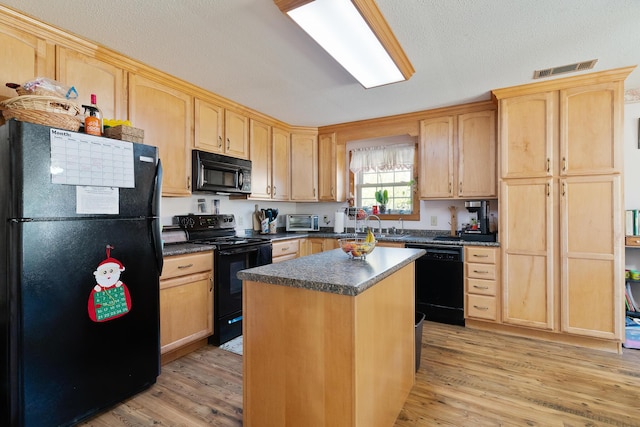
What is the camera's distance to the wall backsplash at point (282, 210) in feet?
10.3

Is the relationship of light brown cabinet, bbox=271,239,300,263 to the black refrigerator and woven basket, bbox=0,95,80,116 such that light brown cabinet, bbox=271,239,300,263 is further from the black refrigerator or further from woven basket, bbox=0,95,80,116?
woven basket, bbox=0,95,80,116

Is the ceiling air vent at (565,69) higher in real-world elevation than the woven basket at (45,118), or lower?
higher

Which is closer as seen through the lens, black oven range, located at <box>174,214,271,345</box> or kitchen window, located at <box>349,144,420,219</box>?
black oven range, located at <box>174,214,271,345</box>

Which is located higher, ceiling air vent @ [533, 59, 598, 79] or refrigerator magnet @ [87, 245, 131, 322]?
ceiling air vent @ [533, 59, 598, 79]

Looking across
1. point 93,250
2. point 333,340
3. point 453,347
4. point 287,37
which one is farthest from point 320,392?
point 287,37

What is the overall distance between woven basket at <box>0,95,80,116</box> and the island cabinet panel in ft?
4.72

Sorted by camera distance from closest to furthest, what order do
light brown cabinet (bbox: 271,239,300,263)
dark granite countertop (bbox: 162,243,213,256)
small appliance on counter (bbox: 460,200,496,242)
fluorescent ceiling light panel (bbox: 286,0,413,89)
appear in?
fluorescent ceiling light panel (bbox: 286,0,413,89)
dark granite countertop (bbox: 162,243,213,256)
small appliance on counter (bbox: 460,200,496,242)
light brown cabinet (bbox: 271,239,300,263)

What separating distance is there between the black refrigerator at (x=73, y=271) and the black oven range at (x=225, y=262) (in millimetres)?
730

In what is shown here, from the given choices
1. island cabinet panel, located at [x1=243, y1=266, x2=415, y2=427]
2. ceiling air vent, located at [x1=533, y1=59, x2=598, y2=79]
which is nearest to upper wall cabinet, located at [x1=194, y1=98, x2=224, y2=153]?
island cabinet panel, located at [x1=243, y1=266, x2=415, y2=427]

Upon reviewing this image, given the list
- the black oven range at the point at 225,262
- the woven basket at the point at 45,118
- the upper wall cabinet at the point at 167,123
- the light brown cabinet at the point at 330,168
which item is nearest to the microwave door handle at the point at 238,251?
the black oven range at the point at 225,262

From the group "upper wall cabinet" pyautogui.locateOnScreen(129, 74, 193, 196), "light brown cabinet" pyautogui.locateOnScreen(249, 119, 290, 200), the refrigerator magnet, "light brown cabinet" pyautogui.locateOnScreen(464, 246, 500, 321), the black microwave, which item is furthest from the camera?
"light brown cabinet" pyautogui.locateOnScreen(249, 119, 290, 200)

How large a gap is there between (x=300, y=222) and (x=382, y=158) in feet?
4.73

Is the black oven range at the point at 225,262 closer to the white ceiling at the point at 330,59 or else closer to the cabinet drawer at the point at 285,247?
the cabinet drawer at the point at 285,247

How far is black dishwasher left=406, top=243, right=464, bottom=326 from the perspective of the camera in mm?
3205
